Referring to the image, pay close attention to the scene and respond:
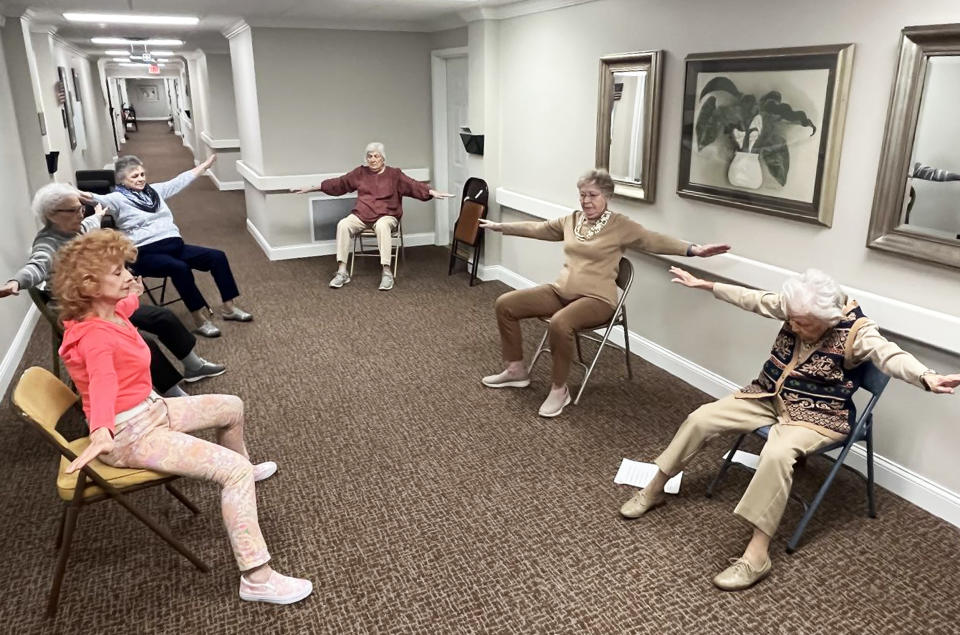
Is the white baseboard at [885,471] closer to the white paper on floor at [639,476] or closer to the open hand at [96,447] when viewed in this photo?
the white paper on floor at [639,476]

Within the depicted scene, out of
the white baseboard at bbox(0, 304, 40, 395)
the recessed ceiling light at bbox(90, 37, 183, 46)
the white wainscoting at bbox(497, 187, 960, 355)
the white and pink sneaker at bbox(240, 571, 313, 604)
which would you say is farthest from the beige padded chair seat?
the recessed ceiling light at bbox(90, 37, 183, 46)

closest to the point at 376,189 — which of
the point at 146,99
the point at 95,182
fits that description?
the point at 95,182

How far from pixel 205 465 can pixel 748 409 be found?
82.2 inches

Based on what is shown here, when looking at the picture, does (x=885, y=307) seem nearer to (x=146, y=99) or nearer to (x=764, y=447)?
(x=764, y=447)

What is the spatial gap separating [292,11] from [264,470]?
4407 mm

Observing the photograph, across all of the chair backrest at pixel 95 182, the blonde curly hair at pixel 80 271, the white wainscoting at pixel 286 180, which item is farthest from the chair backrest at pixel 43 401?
the chair backrest at pixel 95 182

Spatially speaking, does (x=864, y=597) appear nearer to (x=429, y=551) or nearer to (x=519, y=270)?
(x=429, y=551)

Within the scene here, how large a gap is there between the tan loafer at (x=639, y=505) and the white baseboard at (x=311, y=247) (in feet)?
17.0

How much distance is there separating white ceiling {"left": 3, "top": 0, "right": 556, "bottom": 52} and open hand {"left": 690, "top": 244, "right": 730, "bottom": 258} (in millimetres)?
2152

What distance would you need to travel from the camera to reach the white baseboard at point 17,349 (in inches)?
163

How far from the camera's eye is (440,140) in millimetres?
7367

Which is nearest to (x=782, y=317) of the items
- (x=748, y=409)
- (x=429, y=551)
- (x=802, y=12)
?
(x=748, y=409)

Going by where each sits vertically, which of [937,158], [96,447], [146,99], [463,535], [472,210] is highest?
[146,99]

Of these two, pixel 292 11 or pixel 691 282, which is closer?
pixel 691 282
